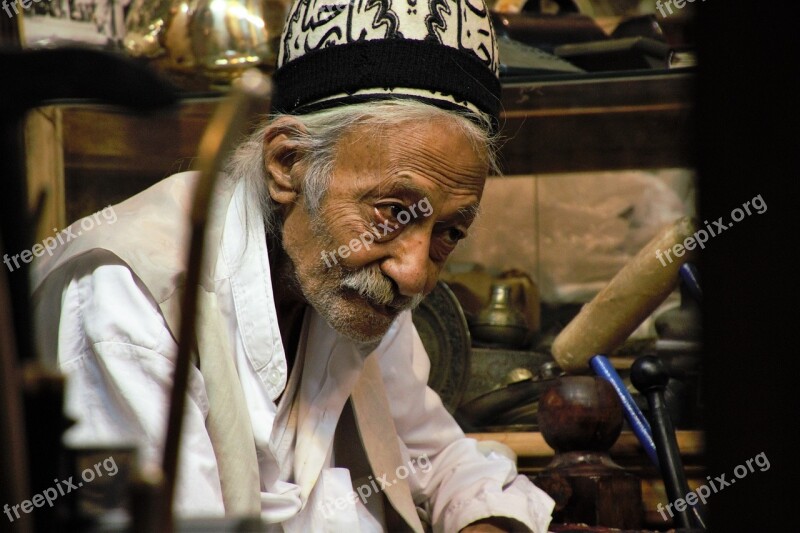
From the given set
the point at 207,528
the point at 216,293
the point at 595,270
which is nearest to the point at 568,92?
the point at 595,270

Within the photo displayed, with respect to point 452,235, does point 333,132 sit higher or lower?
higher

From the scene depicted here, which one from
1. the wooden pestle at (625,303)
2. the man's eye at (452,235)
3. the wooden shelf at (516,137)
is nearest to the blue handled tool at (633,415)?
the wooden pestle at (625,303)

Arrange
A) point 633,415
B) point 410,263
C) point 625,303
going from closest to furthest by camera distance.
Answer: point 410,263 → point 633,415 → point 625,303

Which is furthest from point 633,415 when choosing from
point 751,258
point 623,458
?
point 751,258

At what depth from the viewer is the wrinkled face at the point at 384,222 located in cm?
176

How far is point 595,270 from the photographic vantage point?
10.1 feet

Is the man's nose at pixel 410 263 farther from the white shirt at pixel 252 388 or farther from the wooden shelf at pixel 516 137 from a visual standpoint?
the wooden shelf at pixel 516 137

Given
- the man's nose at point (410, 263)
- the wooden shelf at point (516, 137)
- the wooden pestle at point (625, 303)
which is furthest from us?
the wooden shelf at point (516, 137)

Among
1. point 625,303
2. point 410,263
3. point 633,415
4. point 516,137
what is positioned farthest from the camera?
point 516,137

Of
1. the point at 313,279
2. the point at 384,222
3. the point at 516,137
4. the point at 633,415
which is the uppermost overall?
the point at 384,222

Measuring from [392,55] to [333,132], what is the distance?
170 mm

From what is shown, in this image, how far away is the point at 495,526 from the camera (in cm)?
193

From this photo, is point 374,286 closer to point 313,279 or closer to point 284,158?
point 313,279

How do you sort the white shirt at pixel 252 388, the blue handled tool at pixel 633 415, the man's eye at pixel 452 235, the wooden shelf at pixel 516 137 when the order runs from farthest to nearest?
the wooden shelf at pixel 516 137 → the blue handled tool at pixel 633 415 → the man's eye at pixel 452 235 → the white shirt at pixel 252 388
